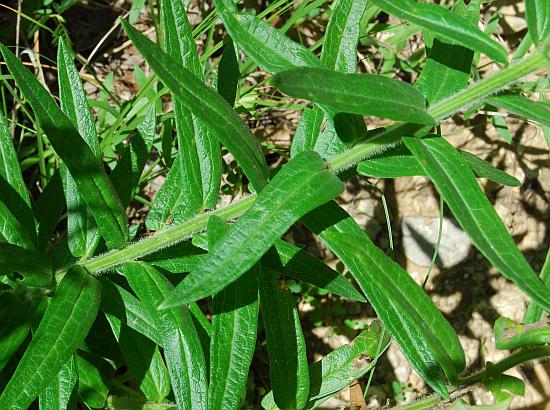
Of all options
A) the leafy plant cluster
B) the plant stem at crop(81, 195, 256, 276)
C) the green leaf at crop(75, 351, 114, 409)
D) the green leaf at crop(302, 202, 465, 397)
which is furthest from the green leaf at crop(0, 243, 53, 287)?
the green leaf at crop(302, 202, 465, 397)

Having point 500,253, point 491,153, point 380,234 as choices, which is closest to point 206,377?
point 500,253

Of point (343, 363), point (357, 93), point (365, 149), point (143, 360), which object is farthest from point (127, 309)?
point (357, 93)

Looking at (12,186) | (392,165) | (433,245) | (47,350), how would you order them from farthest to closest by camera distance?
(433,245), (12,186), (392,165), (47,350)

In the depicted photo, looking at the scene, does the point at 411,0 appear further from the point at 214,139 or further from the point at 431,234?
the point at 431,234

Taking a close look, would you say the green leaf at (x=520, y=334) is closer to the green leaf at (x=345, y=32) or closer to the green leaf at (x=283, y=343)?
the green leaf at (x=283, y=343)

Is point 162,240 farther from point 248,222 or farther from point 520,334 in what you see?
point 520,334

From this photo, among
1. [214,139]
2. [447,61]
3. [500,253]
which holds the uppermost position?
[447,61]
